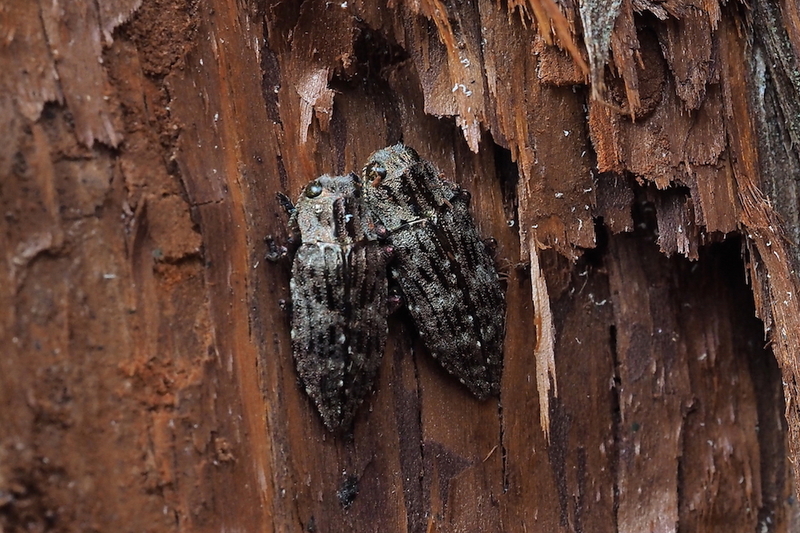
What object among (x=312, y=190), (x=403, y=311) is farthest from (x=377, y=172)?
(x=403, y=311)

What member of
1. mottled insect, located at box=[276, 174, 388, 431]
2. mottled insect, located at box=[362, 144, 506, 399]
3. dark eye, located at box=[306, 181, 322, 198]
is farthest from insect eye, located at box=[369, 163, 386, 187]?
dark eye, located at box=[306, 181, 322, 198]

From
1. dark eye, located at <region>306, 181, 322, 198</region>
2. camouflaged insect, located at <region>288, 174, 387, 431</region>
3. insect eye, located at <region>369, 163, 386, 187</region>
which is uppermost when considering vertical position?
insect eye, located at <region>369, 163, 386, 187</region>

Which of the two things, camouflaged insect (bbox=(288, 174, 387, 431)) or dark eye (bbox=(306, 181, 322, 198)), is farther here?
dark eye (bbox=(306, 181, 322, 198))

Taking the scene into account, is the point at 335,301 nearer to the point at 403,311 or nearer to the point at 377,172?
the point at 403,311

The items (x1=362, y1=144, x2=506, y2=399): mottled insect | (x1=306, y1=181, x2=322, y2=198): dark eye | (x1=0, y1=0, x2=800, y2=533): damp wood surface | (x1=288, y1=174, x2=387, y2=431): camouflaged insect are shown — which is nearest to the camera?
(x1=0, y1=0, x2=800, y2=533): damp wood surface

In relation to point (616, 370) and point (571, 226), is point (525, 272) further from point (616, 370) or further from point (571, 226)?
point (616, 370)

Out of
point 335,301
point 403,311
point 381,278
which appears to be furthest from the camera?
point 403,311

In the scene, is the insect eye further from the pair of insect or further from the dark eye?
the dark eye

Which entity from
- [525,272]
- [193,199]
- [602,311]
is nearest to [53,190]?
[193,199]

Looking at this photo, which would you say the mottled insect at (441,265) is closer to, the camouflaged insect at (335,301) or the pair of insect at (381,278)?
the pair of insect at (381,278)
